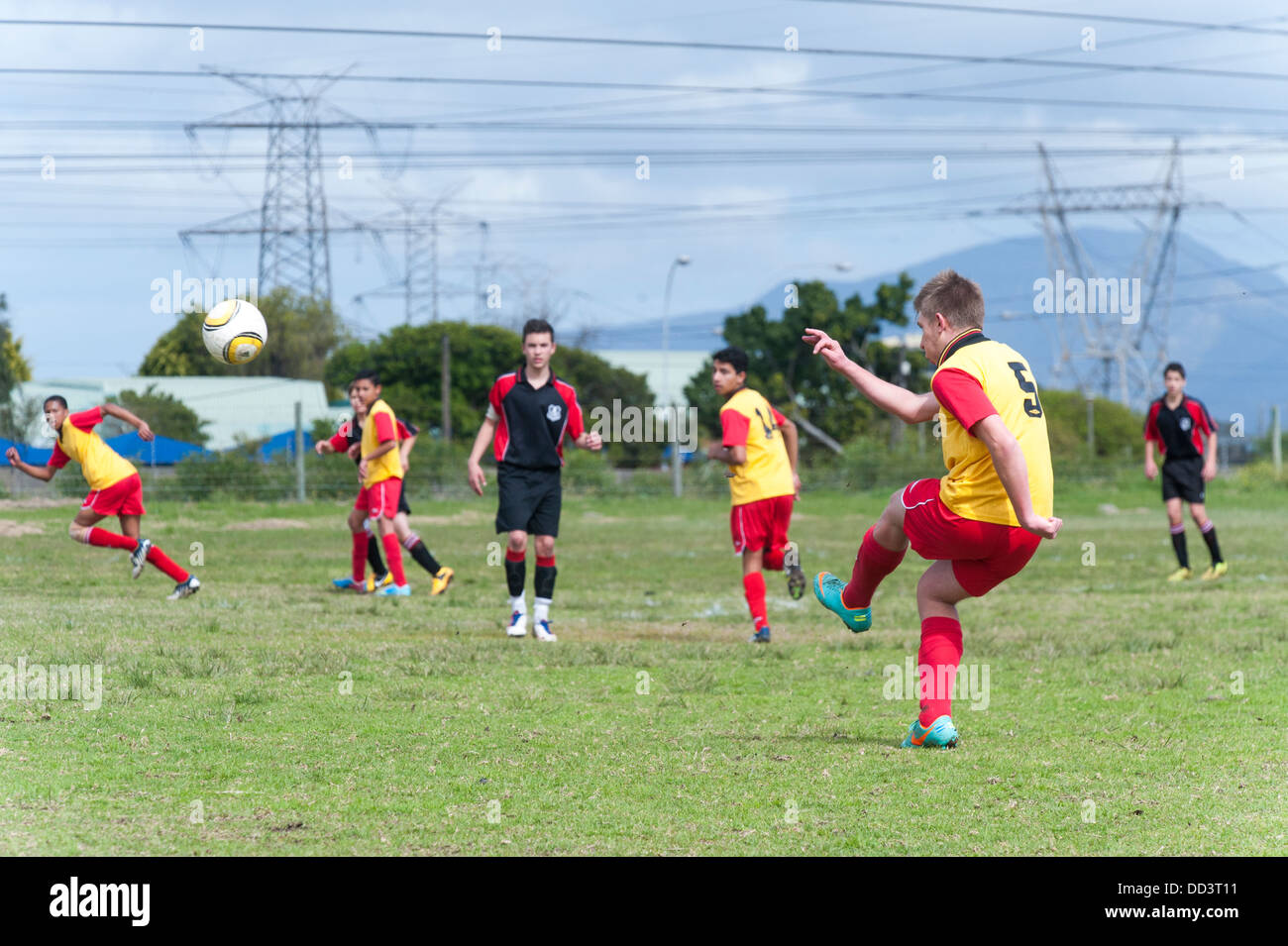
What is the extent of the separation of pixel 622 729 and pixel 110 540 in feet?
22.2

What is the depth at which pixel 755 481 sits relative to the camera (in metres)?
9.05

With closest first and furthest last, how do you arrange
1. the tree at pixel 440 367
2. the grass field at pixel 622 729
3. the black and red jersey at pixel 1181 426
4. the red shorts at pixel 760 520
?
the grass field at pixel 622 729 < the red shorts at pixel 760 520 < the black and red jersey at pixel 1181 426 < the tree at pixel 440 367

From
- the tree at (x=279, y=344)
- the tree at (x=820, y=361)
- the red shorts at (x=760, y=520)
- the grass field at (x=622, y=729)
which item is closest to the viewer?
the grass field at (x=622, y=729)

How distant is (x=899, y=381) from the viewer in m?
53.9

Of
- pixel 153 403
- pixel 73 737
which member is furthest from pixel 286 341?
pixel 73 737

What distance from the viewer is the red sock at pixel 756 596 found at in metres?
8.88

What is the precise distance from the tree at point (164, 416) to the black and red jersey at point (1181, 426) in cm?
1825

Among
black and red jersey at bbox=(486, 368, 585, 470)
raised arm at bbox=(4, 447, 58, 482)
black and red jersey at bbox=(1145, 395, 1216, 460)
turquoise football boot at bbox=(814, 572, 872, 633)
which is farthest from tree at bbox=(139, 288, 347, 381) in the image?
turquoise football boot at bbox=(814, 572, 872, 633)

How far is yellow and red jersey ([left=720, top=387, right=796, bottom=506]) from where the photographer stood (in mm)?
9000

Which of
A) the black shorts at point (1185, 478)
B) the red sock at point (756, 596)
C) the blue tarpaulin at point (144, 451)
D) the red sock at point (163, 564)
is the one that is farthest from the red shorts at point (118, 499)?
the blue tarpaulin at point (144, 451)

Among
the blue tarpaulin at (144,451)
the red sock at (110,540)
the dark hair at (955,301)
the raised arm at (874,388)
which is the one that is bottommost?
the red sock at (110,540)

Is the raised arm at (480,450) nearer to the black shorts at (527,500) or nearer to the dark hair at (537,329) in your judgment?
the black shorts at (527,500)

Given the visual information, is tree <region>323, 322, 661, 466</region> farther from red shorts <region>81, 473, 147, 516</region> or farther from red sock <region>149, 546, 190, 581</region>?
red sock <region>149, 546, 190, 581</region>
